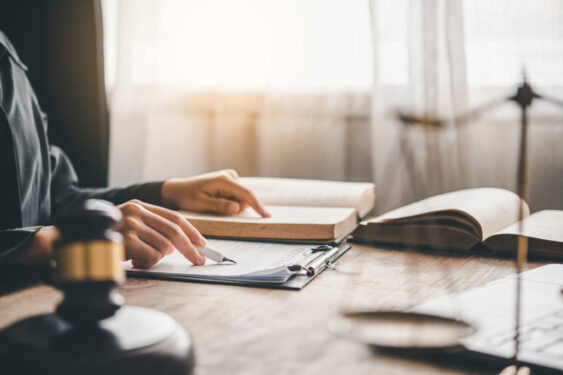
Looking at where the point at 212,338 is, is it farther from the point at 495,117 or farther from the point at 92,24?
the point at 92,24

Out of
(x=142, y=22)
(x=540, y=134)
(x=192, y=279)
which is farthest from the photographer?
(x=142, y=22)

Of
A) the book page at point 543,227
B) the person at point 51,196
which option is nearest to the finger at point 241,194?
the person at point 51,196

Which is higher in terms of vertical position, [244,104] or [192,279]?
[244,104]

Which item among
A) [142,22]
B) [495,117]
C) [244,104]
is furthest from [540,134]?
[142,22]

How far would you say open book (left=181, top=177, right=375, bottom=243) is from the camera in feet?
2.94

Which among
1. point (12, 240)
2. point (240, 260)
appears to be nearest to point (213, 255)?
point (240, 260)

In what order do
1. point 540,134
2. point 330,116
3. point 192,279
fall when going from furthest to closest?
point 330,116 → point 540,134 → point 192,279

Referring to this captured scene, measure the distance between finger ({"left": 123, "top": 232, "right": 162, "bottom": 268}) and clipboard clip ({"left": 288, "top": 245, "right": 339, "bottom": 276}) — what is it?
17 centimetres

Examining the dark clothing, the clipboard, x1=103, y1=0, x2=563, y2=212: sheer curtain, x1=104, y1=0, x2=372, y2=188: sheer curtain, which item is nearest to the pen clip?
the clipboard

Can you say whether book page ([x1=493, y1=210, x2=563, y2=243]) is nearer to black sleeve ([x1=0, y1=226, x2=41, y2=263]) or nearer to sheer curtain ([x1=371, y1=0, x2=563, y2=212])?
sheer curtain ([x1=371, y1=0, x2=563, y2=212])

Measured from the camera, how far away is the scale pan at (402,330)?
47cm

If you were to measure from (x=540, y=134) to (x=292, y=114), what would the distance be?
65cm

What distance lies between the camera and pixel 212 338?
498 mm

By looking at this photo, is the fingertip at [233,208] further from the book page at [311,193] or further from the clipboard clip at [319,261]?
the clipboard clip at [319,261]
